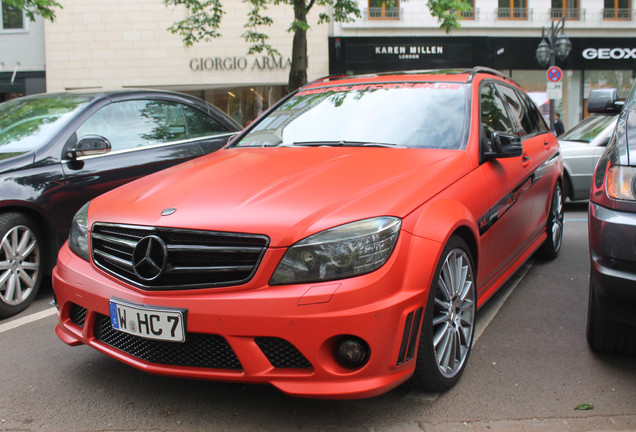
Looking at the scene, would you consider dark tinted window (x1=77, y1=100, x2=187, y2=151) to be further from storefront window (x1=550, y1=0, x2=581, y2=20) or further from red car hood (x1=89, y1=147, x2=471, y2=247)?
storefront window (x1=550, y1=0, x2=581, y2=20)

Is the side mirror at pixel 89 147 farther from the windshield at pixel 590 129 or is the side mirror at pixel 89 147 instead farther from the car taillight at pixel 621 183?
the windshield at pixel 590 129

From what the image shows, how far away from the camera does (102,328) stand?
112 inches

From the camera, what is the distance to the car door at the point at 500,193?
3.54 m

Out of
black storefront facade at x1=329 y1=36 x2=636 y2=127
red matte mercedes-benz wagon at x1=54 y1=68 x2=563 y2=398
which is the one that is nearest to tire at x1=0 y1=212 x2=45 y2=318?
red matte mercedes-benz wagon at x1=54 y1=68 x2=563 y2=398

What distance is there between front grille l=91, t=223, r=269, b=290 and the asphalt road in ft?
2.15

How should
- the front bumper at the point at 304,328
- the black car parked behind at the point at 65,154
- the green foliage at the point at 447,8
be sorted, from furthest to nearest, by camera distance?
the green foliage at the point at 447,8 → the black car parked behind at the point at 65,154 → the front bumper at the point at 304,328

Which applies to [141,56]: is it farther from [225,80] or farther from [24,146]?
[24,146]

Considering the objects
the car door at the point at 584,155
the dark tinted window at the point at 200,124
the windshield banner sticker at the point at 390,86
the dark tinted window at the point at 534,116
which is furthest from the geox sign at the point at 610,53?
the windshield banner sticker at the point at 390,86

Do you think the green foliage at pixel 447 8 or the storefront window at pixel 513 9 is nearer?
the green foliage at pixel 447 8

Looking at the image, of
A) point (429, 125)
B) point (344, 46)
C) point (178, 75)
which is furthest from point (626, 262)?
point (178, 75)

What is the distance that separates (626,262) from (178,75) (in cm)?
2136

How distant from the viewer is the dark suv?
9.08 feet

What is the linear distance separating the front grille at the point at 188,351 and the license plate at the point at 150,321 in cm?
6

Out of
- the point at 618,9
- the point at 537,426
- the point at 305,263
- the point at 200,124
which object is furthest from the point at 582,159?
the point at 618,9
